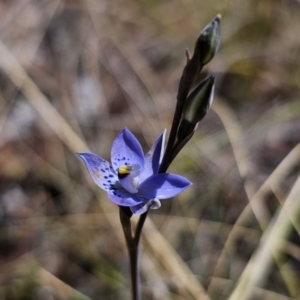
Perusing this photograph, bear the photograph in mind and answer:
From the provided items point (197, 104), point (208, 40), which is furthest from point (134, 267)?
point (208, 40)

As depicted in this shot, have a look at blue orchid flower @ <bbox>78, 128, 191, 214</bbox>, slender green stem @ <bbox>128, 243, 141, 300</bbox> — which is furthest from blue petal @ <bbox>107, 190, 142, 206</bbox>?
slender green stem @ <bbox>128, 243, 141, 300</bbox>

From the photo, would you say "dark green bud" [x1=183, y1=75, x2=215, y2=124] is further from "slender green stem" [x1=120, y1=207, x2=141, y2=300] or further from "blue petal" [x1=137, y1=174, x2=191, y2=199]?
"slender green stem" [x1=120, y1=207, x2=141, y2=300]

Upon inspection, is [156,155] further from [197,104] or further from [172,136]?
[197,104]

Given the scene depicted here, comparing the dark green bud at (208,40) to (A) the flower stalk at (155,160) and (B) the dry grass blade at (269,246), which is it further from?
(B) the dry grass blade at (269,246)

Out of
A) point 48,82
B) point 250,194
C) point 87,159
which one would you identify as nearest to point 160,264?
point 250,194

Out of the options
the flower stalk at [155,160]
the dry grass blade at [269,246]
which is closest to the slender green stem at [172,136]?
the flower stalk at [155,160]

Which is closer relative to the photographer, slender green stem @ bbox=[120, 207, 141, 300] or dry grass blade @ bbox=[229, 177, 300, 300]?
slender green stem @ bbox=[120, 207, 141, 300]
